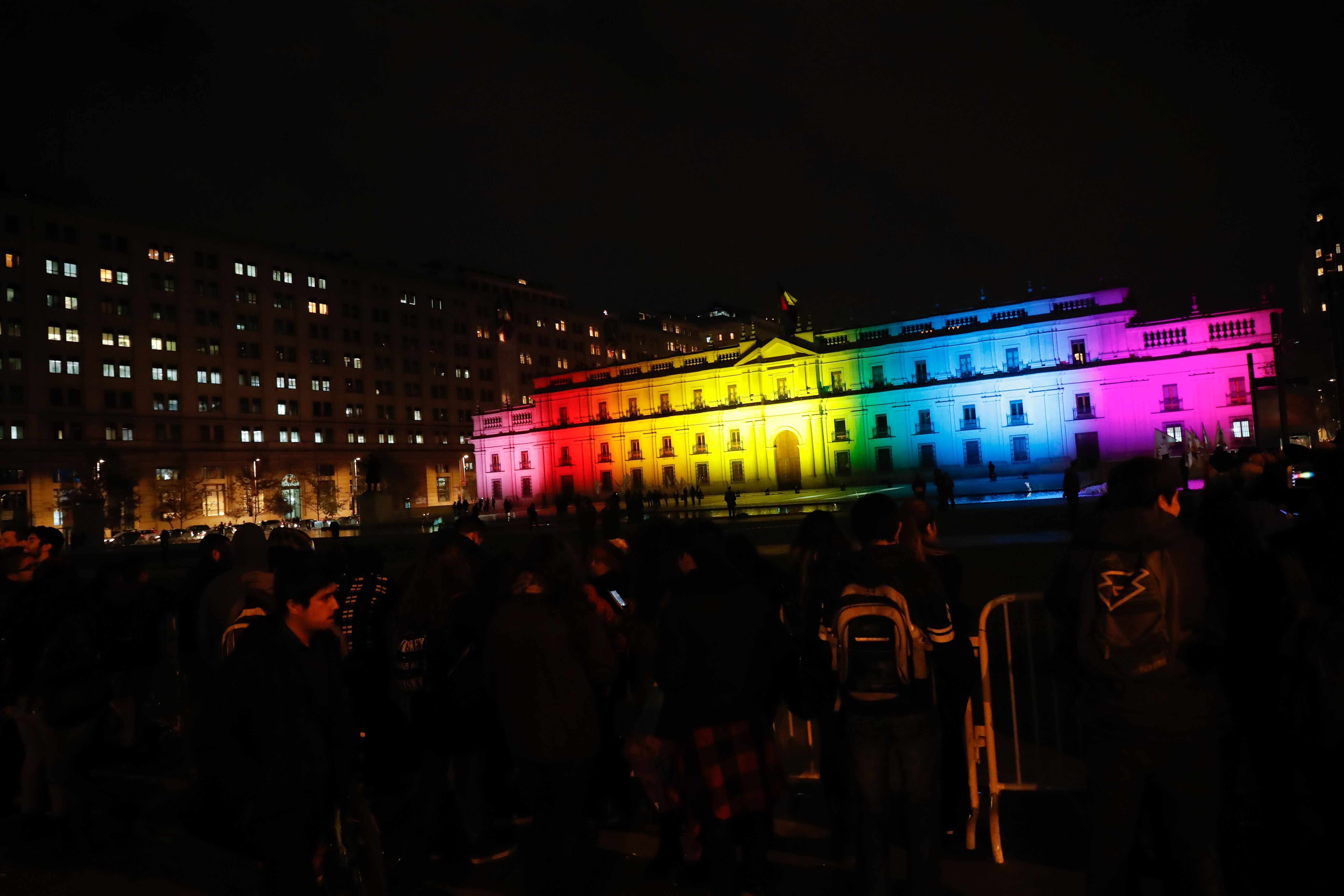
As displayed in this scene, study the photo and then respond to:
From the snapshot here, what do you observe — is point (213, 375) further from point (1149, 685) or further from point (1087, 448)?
point (1149, 685)

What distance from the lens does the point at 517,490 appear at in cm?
6550

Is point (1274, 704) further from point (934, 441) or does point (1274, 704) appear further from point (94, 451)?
point (94, 451)

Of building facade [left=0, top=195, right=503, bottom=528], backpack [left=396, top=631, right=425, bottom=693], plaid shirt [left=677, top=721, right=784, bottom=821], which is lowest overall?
plaid shirt [left=677, top=721, right=784, bottom=821]

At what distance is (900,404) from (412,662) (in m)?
49.1

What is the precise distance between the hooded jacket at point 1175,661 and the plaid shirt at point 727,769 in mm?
1410

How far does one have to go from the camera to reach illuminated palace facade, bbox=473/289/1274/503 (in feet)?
140

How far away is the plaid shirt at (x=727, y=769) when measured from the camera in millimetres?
3430

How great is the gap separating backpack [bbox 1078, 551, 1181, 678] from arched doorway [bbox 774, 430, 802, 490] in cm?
5091

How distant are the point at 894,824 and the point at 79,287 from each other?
72.0 meters

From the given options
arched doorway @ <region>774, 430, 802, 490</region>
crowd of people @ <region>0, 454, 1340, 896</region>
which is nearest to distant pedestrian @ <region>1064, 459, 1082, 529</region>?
crowd of people @ <region>0, 454, 1340, 896</region>

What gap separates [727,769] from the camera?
343cm

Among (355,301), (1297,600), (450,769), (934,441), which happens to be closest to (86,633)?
(450,769)

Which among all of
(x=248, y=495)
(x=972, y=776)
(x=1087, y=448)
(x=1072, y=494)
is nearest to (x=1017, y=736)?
(x=972, y=776)

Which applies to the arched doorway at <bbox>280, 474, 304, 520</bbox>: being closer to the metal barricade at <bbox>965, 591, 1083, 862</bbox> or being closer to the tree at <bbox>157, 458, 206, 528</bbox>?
the tree at <bbox>157, 458, 206, 528</bbox>
